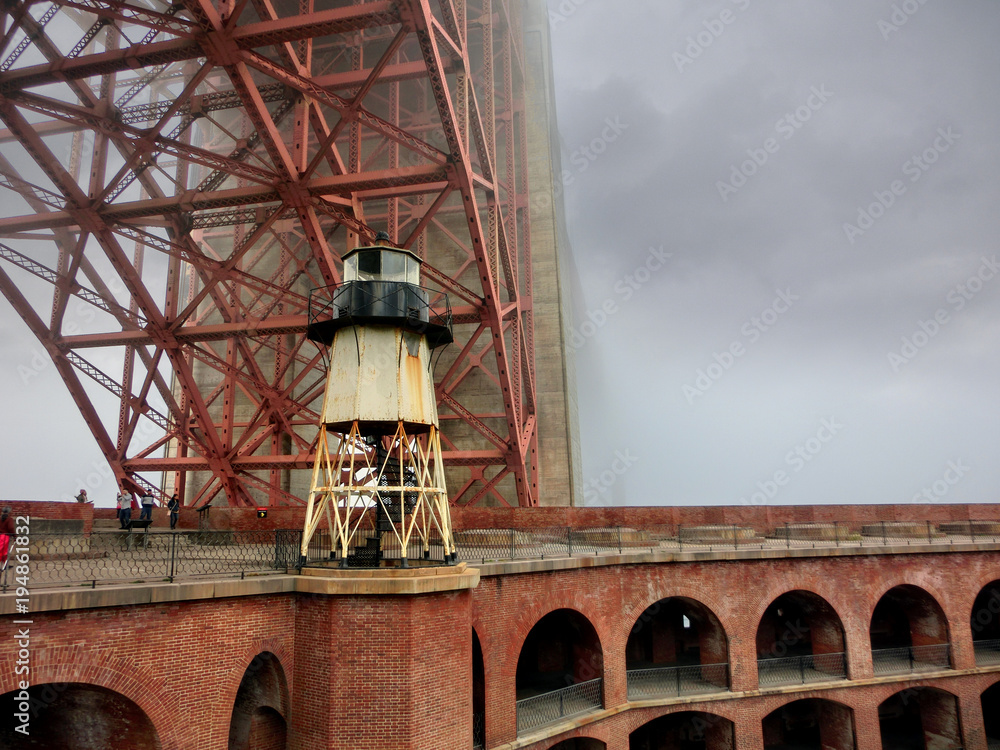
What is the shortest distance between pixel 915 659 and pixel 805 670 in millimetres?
4169

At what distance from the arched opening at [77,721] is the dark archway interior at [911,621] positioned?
20.1m

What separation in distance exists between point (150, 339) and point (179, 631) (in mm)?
13294

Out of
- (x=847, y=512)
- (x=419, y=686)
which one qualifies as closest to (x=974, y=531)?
(x=847, y=512)

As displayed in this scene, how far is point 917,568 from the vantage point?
19.8 meters

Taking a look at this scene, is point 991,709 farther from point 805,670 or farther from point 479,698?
point 479,698

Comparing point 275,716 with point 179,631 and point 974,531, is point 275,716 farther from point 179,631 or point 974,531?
point 974,531

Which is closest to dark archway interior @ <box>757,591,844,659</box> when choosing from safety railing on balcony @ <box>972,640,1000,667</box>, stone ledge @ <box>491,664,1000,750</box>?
stone ledge @ <box>491,664,1000,750</box>

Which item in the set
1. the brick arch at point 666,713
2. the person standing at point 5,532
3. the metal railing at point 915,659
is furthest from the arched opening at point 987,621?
the person standing at point 5,532

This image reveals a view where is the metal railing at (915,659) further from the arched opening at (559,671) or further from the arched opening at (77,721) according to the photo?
the arched opening at (77,721)

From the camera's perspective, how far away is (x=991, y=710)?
74.0ft

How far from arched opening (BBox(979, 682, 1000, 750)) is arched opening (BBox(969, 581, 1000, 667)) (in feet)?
4.43

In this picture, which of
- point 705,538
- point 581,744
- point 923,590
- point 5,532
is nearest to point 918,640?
point 923,590

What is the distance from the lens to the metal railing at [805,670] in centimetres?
1869

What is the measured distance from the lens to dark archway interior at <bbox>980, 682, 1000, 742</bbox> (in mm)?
22248
